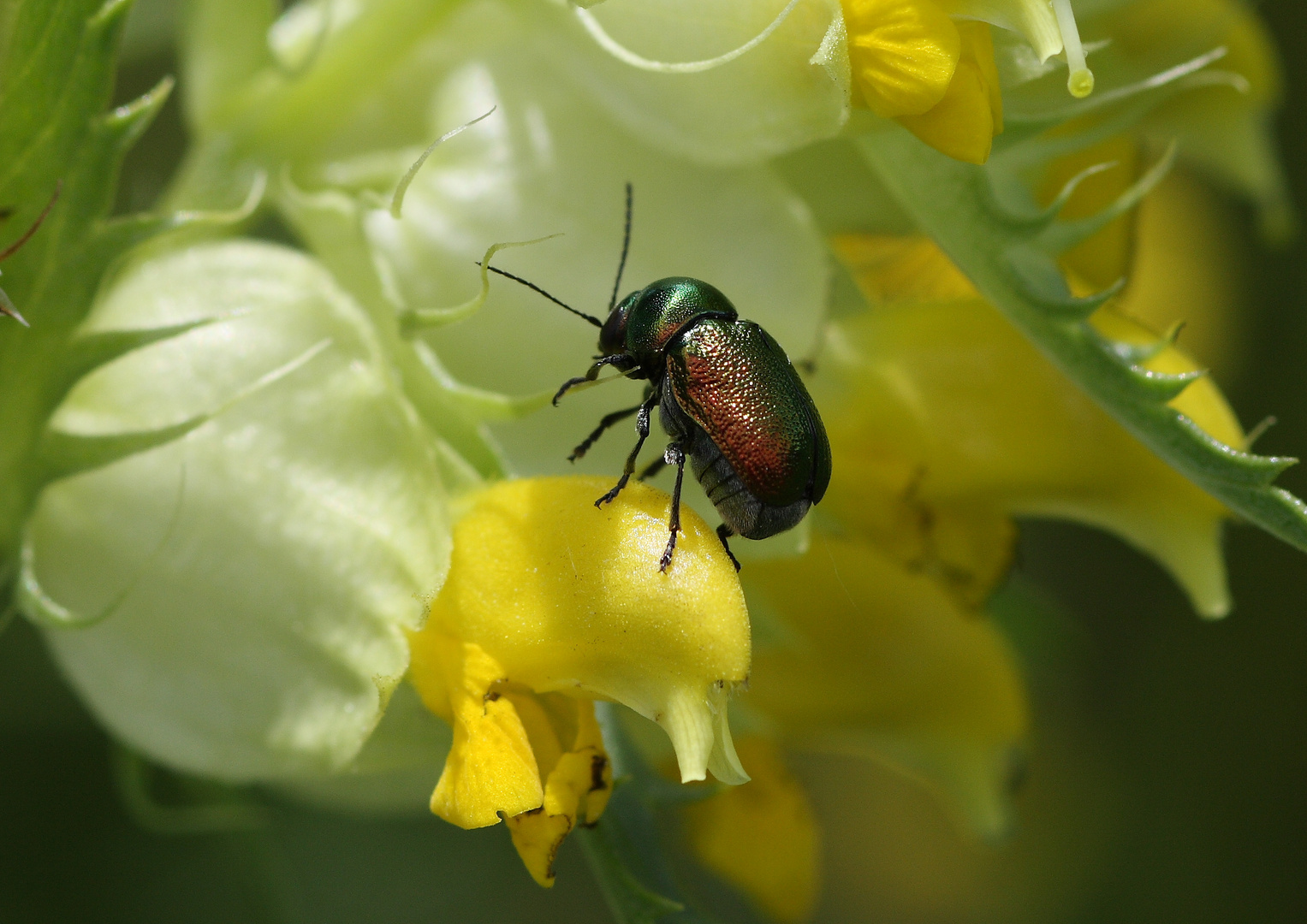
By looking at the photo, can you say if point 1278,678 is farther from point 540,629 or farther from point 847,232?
point 540,629

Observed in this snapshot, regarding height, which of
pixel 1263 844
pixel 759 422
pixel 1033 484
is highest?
pixel 759 422

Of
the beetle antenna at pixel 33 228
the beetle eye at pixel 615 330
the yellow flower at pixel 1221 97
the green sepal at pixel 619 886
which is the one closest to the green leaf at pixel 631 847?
the green sepal at pixel 619 886

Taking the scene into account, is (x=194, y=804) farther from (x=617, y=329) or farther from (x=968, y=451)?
(x=968, y=451)

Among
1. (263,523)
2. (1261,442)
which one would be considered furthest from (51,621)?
(1261,442)

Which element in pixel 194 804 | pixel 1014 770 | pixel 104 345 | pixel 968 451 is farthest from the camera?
pixel 1014 770

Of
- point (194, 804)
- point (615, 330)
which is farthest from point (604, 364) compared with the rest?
point (194, 804)

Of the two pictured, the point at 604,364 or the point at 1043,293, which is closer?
the point at 1043,293
